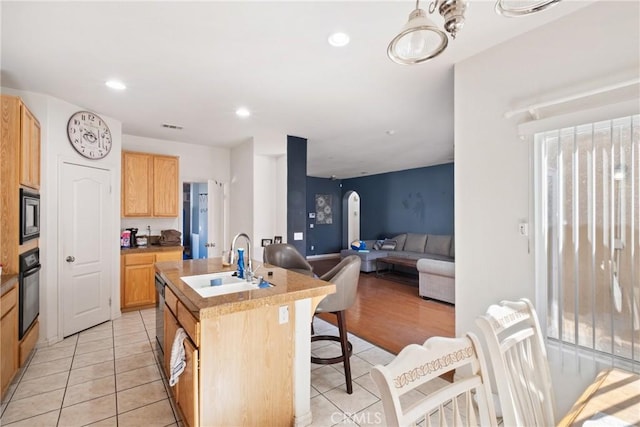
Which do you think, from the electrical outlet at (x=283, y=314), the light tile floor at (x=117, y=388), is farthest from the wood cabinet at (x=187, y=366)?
the electrical outlet at (x=283, y=314)

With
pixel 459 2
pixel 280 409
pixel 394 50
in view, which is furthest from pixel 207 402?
pixel 459 2

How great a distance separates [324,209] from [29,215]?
25.0 ft

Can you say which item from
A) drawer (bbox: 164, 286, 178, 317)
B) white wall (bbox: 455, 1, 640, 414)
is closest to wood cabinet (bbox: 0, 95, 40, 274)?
drawer (bbox: 164, 286, 178, 317)

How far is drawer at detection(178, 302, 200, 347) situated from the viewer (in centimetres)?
153

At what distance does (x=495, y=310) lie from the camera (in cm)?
119

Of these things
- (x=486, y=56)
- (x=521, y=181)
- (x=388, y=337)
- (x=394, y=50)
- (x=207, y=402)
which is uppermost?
(x=486, y=56)

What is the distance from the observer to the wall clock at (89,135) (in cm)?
329

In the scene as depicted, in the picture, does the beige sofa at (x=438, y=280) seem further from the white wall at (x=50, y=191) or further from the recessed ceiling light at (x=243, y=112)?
the white wall at (x=50, y=191)

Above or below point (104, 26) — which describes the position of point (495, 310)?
below

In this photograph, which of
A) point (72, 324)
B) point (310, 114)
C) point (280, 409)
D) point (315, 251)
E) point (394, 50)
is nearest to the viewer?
point (394, 50)

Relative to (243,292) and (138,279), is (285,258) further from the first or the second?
(138,279)

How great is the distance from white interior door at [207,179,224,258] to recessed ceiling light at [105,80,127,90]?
2.32 metres

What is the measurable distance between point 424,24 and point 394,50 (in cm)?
15

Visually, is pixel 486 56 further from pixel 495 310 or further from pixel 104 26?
pixel 104 26
